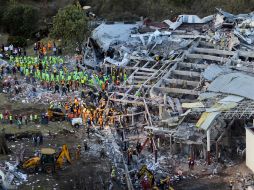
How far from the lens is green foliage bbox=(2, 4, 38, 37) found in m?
53.1

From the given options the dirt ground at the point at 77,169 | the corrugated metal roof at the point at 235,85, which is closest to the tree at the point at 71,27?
the dirt ground at the point at 77,169

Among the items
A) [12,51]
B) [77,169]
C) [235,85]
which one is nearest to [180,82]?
[235,85]

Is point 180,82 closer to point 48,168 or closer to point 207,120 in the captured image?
point 207,120

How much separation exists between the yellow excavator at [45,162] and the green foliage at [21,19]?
25093mm

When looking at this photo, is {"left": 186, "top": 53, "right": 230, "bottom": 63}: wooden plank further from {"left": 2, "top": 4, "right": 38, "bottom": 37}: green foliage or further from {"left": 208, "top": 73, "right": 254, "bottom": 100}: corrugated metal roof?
{"left": 2, "top": 4, "right": 38, "bottom": 37}: green foliage

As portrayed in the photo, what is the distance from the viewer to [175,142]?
3098cm

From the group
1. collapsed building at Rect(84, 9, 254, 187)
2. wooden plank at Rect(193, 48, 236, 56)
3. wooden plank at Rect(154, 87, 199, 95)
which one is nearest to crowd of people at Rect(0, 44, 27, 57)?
collapsed building at Rect(84, 9, 254, 187)

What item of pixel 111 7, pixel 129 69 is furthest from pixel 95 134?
pixel 111 7

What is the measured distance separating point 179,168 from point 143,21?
23642 millimetres

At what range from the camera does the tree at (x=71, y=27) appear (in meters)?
45.2

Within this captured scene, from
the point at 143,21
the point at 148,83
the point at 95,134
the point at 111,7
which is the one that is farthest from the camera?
the point at 111,7

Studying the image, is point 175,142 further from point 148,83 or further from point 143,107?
point 148,83

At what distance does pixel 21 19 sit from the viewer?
5338cm

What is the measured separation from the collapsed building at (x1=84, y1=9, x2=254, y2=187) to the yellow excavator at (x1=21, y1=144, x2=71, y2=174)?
4.86 metres
